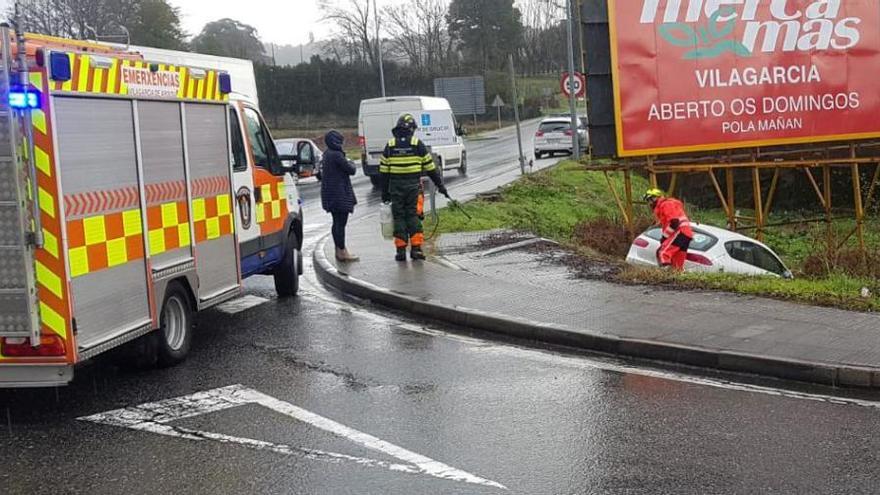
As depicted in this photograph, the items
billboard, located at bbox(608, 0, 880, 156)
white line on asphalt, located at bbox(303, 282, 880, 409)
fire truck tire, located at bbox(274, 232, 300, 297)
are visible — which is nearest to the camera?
white line on asphalt, located at bbox(303, 282, 880, 409)

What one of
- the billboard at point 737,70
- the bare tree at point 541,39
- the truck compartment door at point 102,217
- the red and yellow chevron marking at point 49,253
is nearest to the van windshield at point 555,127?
the billboard at point 737,70

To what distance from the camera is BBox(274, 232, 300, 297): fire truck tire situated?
36.4ft

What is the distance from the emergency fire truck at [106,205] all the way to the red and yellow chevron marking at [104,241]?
1 cm

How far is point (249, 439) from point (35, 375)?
150cm

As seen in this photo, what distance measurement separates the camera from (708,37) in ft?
52.2

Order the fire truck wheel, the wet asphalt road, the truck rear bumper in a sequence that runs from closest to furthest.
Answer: the wet asphalt road
the truck rear bumper
the fire truck wheel

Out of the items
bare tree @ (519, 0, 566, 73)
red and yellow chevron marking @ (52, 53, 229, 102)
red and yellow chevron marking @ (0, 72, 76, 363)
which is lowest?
red and yellow chevron marking @ (0, 72, 76, 363)

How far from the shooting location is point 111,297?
6.85 metres

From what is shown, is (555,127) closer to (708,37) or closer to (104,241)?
(708,37)

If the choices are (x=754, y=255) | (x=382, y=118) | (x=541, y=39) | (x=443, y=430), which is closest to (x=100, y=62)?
(x=443, y=430)

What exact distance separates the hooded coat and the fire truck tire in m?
1.46

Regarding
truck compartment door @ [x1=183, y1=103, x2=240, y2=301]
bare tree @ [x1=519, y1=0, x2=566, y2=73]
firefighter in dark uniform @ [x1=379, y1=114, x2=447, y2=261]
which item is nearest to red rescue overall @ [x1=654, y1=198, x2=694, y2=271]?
firefighter in dark uniform @ [x1=379, y1=114, x2=447, y2=261]

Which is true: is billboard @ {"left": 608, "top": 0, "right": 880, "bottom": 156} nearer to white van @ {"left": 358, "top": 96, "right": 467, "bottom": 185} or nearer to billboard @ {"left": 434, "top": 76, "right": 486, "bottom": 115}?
white van @ {"left": 358, "top": 96, "right": 467, "bottom": 185}

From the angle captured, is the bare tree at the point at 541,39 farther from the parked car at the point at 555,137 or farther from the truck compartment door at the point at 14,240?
the truck compartment door at the point at 14,240
